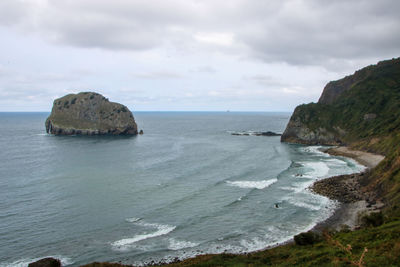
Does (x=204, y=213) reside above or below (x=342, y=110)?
below

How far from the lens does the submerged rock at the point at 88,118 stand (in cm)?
18162

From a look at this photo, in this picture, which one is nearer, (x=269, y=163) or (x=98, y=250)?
(x=98, y=250)

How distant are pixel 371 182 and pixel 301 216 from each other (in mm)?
23660

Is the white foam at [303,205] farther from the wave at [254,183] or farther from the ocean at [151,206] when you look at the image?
the wave at [254,183]

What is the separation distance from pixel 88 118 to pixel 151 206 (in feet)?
496

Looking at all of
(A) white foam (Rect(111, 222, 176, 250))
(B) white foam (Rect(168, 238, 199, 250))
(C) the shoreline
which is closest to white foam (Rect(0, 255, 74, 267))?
(A) white foam (Rect(111, 222, 176, 250))

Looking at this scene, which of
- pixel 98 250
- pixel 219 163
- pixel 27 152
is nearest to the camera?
pixel 98 250

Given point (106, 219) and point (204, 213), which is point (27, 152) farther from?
point (204, 213)

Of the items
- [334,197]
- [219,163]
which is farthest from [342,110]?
[334,197]


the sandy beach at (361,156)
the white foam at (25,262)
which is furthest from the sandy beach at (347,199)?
the white foam at (25,262)

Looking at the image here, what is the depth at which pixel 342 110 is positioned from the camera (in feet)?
491

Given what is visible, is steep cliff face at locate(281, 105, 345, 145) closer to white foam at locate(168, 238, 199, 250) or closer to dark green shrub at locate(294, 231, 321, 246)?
dark green shrub at locate(294, 231, 321, 246)

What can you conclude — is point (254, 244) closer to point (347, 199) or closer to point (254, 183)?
point (347, 199)

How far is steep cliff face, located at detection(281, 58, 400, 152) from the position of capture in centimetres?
12695
